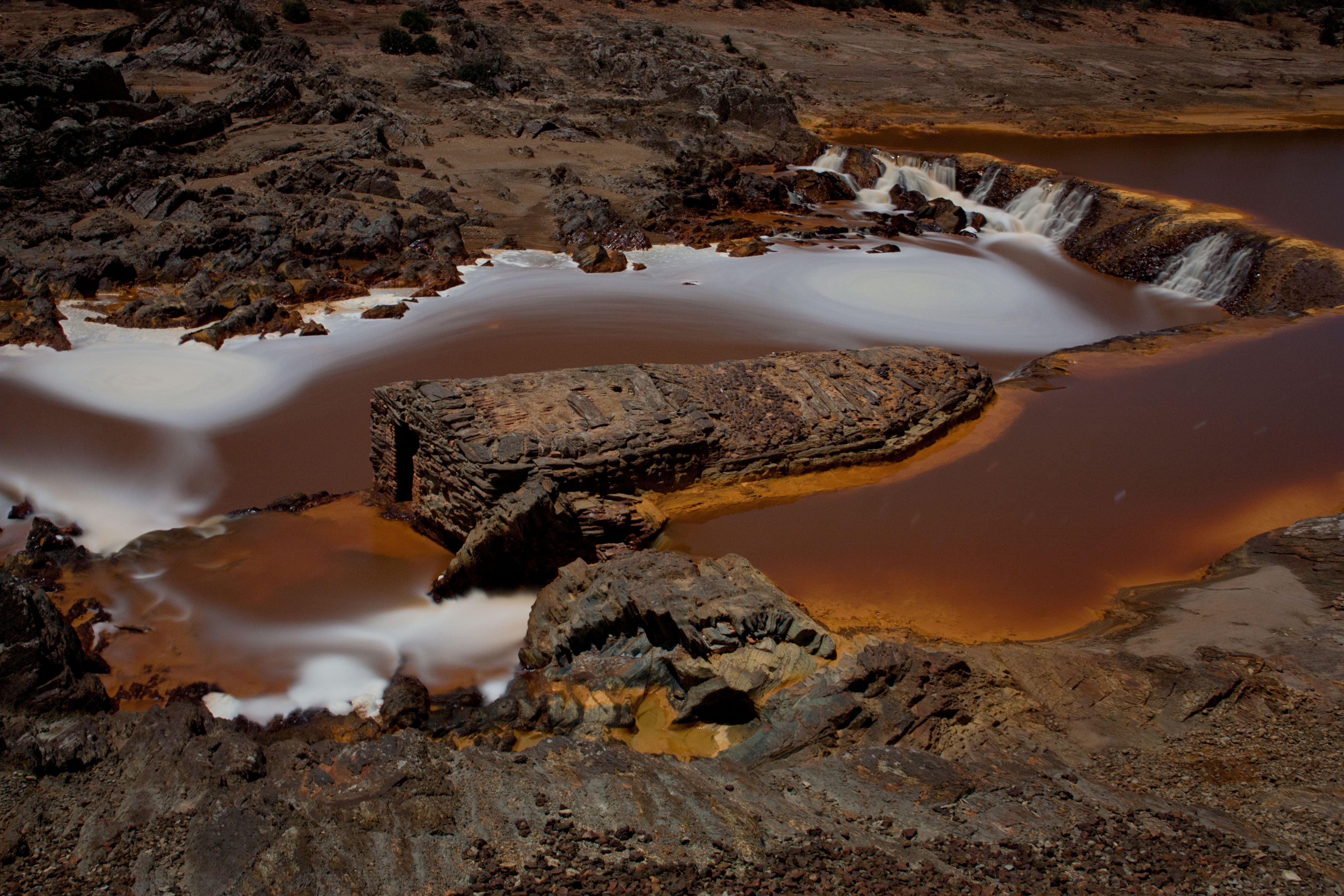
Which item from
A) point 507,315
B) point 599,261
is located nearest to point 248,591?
point 507,315

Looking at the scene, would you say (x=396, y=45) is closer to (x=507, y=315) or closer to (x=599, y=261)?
(x=599, y=261)

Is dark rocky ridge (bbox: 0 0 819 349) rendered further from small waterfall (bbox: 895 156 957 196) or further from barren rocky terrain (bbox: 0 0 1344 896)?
small waterfall (bbox: 895 156 957 196)

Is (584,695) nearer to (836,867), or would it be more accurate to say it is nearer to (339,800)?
(339,800)

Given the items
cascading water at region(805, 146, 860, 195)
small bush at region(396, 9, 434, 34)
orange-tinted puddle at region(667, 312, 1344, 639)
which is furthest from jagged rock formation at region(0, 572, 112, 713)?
small bush at region(396, 9, 434, 34)

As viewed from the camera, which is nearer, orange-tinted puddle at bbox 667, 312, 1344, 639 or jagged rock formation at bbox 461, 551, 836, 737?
jagged rock formation at bbox 461, 551, 836, 737

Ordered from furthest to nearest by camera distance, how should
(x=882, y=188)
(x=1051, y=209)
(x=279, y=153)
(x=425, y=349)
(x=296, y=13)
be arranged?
(x=296, y=13) < (x=882, y=188) < (x=279, y=153) < (x=1051, y=209) < (x=425, y=349)

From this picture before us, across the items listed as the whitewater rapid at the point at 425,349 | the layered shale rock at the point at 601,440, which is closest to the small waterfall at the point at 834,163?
the whitewater rapid at the point at 425,349

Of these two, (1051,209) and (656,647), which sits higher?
(1051,209)
